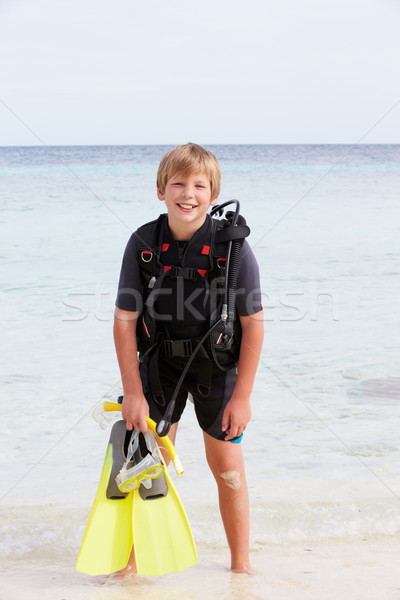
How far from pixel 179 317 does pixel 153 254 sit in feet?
0.70

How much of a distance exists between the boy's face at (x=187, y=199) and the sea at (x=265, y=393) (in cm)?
135

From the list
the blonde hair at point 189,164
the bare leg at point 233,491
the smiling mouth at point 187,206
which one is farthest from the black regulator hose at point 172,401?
the blonde hair at point 189,164

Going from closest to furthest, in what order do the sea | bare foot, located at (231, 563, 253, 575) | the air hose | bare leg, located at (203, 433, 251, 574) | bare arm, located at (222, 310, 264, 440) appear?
the air hose → bare arm, located at (222, 310, 264, 440) → bare leg, located at (203, 433, 251, 574) → bare foot, located at (231, 563, 253, 575) → the sea

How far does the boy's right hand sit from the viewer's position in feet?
6.31

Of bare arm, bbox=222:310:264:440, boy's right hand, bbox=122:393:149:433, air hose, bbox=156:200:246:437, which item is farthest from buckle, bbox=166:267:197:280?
boy's right hand, bbox=122:393:149:433

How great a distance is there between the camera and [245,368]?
1.95m

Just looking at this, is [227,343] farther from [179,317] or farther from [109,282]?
[109,282]

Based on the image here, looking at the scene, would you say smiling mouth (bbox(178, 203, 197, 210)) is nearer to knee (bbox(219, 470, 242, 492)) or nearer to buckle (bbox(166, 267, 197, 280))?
buckle (bbox(166, 267, 197, 280))

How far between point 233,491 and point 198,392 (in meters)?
0.38

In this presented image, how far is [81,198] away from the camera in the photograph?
1575 cm

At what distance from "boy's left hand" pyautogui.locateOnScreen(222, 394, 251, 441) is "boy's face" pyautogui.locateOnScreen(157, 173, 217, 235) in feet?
1.85

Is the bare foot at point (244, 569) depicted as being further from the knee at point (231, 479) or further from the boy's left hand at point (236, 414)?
the boy's left hand at point (236, 414)

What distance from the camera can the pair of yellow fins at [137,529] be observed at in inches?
76.2

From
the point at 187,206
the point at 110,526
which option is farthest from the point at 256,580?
the point at 187,206
